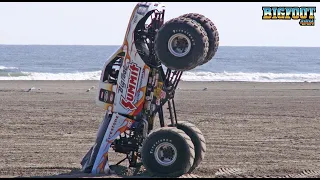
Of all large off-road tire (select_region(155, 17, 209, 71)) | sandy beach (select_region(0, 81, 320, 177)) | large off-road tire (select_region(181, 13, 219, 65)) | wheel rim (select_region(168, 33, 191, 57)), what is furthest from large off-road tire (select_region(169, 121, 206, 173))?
wheel rim (select_region(168, 33, 191, 57))

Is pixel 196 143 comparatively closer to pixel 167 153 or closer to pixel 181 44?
pixel 167 153

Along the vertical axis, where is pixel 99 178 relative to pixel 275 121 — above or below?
above

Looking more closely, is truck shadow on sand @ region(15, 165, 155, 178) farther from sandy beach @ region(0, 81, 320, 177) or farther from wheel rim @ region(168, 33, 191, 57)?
wheel rim @ region(168, 33, 191, 57)

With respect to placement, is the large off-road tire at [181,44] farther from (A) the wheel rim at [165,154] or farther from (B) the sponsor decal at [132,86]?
(A) the wheel rim at [165,154]

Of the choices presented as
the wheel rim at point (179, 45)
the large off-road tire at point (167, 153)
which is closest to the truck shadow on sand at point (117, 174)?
the large off-road tire at point (167, 153)

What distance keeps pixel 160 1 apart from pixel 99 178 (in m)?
3.30

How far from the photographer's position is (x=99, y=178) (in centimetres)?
1075

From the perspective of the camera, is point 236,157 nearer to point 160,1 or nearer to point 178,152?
point 178,152

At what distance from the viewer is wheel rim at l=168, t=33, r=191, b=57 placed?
1048 centimetres

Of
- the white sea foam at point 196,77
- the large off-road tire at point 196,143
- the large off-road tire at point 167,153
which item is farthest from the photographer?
the white sea foam at point 196,77

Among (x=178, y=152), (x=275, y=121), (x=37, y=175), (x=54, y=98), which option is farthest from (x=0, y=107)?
(x=178, y=152)

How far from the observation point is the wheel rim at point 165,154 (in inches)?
418

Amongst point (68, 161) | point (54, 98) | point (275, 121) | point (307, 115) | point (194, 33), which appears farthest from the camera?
point (54, 98)

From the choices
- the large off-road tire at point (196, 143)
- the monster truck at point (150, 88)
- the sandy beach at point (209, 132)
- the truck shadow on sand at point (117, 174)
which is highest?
the monster truck at point (150, 88)
